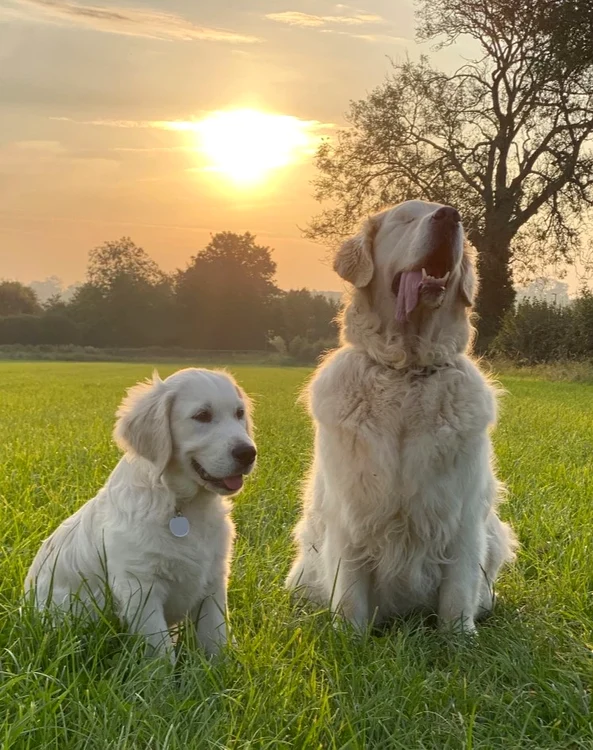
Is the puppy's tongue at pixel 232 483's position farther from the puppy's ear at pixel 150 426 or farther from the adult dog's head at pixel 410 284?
the adult dog's head at pixel 410 284

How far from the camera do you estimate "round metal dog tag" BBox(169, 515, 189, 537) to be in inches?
115

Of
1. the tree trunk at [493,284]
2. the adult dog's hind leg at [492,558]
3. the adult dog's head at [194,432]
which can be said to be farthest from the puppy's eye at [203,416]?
the tree trunk at [493,284]

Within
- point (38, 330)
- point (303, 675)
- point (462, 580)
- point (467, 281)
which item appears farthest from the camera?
point (38, 330)

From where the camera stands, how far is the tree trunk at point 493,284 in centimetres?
2598

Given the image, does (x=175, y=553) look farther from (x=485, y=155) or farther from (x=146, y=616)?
(x=485, y=155)

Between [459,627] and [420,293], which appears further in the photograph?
[420,293]

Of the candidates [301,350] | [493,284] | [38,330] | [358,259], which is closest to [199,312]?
[301,350]

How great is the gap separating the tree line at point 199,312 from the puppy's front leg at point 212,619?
31.3m

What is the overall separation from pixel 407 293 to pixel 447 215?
0.38 m

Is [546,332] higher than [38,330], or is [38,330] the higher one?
[546,332]

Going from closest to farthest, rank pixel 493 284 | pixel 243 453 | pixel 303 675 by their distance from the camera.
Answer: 1. pixel 303 675
2. pixel 243 453
3. pixel 493 284

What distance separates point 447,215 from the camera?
329cm

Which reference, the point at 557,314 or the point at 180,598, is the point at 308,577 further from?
the point at 557,314

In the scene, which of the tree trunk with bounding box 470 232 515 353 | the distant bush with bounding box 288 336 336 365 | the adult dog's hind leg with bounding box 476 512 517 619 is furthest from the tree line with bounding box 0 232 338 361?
the adult dog's hind leg with bounding box 476 512 517 619
